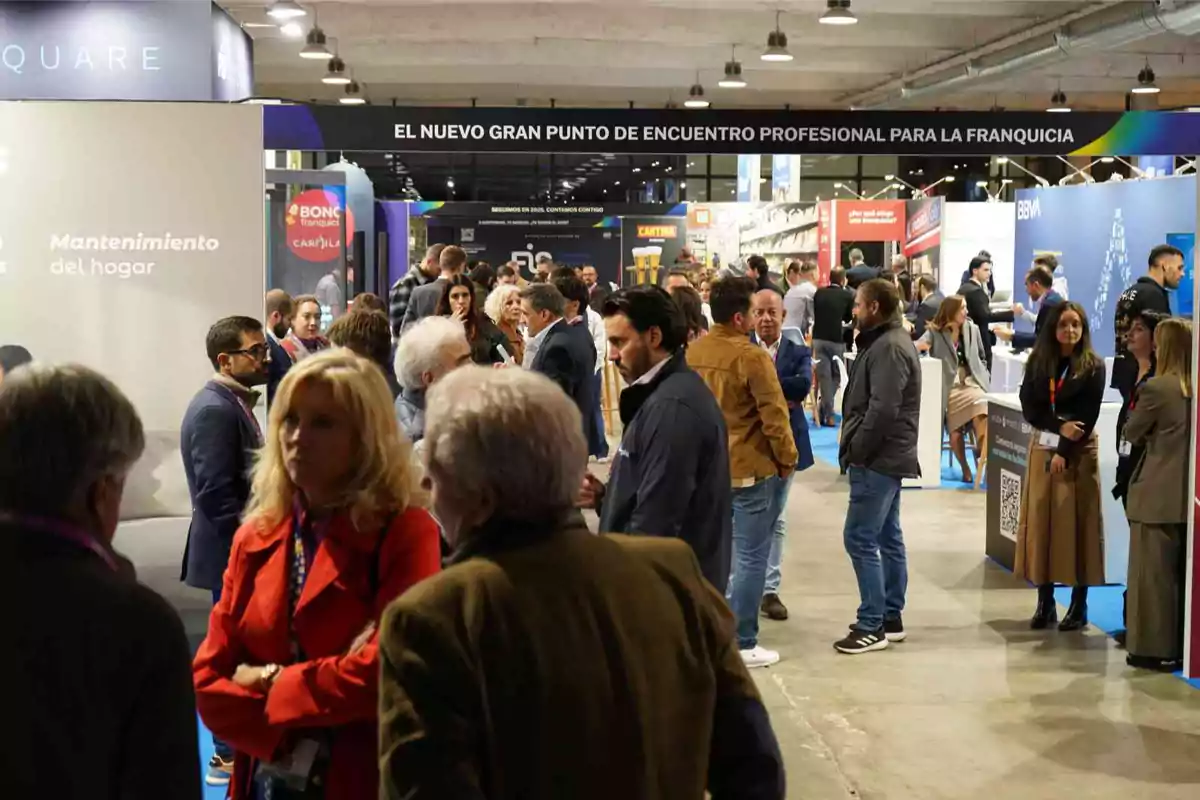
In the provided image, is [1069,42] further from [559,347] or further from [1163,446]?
[1163,446]

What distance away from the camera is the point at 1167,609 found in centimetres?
553

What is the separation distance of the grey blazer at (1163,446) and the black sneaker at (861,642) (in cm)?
121

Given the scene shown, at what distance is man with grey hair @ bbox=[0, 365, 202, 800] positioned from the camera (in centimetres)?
151

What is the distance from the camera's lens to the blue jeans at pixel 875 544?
A: 5.70 m

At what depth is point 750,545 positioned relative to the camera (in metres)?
5.57

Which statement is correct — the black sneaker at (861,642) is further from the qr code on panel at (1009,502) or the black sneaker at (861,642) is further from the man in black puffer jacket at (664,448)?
the man in black puffer jacket at (664,448)

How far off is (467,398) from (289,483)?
811mm

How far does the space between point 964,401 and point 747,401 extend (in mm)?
4705

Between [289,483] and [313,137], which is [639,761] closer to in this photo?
[289,483]

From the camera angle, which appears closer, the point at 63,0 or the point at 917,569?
the point at 63,0

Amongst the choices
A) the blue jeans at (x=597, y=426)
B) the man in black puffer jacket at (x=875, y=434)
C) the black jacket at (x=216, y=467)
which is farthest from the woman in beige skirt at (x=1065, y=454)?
the black jacket at (x=216, y=467)

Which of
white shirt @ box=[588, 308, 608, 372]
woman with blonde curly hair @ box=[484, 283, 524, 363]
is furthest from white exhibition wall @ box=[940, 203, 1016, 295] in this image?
woman with blonde curly hair @ box=[484, 283, 524, 363]

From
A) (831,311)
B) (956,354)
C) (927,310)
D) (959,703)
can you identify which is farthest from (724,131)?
(831,311)

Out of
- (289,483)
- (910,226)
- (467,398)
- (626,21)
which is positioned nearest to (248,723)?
(289,483)
